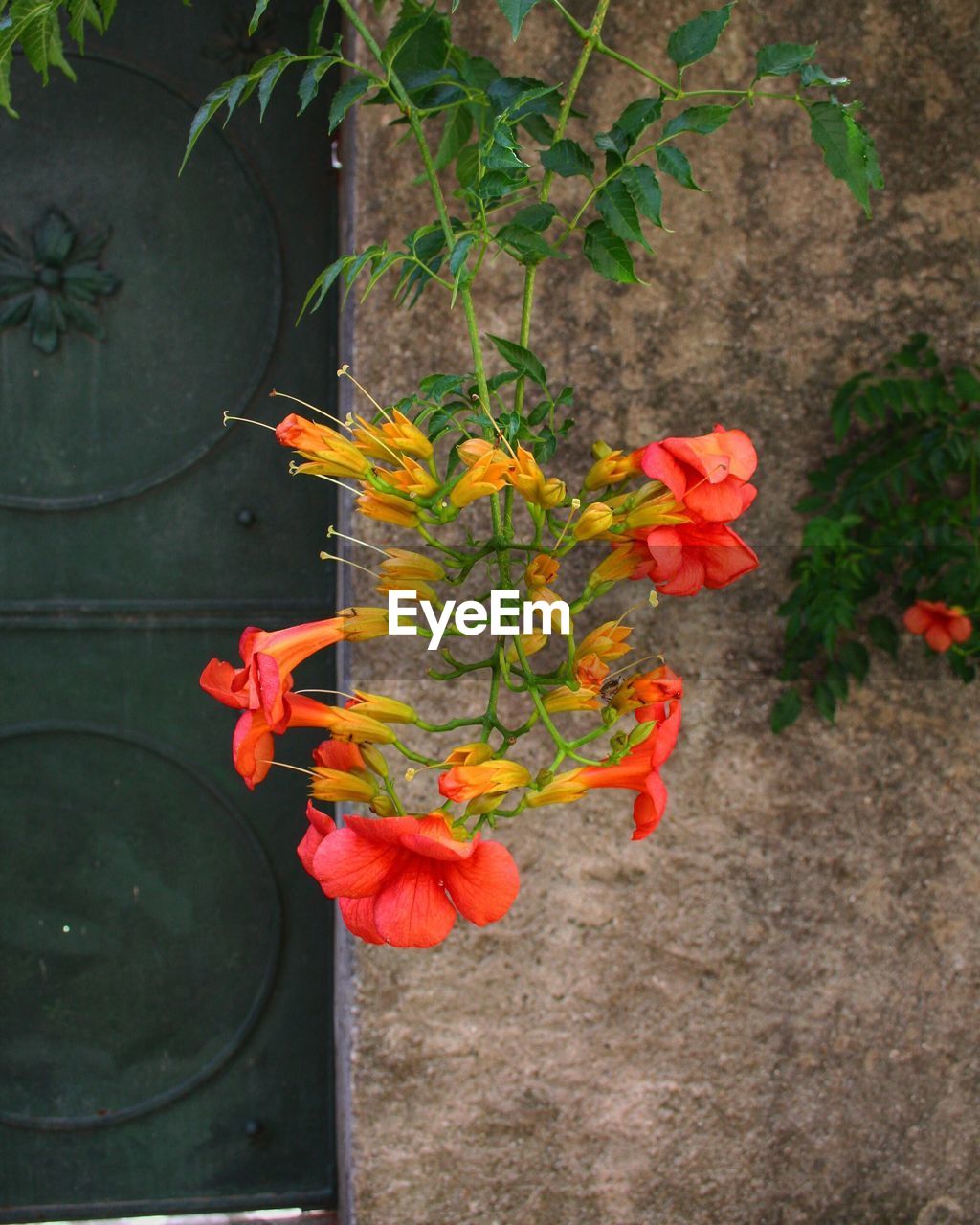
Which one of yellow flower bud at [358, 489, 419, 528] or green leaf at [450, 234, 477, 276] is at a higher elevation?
green leaf at [450, 234, 477, 276]

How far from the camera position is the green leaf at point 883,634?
7.56ft

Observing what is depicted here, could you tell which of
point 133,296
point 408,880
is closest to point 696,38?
point 408,880

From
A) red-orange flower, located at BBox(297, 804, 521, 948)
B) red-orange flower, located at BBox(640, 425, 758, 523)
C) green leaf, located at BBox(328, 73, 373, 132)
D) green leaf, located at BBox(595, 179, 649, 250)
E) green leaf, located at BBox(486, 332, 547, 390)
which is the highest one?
green leaf, located at BBox(328, 73, 373, 132)

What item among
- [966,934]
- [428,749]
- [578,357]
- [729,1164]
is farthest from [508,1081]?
[578,357]

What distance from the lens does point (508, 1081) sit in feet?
7.63

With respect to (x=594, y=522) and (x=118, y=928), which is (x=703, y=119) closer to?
(x=594, y=522)

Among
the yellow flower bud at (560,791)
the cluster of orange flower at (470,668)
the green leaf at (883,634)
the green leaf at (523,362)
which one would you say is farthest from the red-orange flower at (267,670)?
the green leaf at (883,634)

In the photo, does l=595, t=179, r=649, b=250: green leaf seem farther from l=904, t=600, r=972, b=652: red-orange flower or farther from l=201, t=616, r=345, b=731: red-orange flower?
l=904, t=600, r=972, b=652: red-orange flower

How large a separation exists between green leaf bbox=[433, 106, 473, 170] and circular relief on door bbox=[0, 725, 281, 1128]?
1454mm

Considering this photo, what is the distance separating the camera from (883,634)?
2.30m

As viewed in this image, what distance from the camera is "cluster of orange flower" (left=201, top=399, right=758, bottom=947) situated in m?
0.97

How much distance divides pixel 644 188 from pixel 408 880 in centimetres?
82

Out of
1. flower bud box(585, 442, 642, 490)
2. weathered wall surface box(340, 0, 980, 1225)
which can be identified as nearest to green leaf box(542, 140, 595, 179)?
flower bud box(585, 442, 642, 490)
